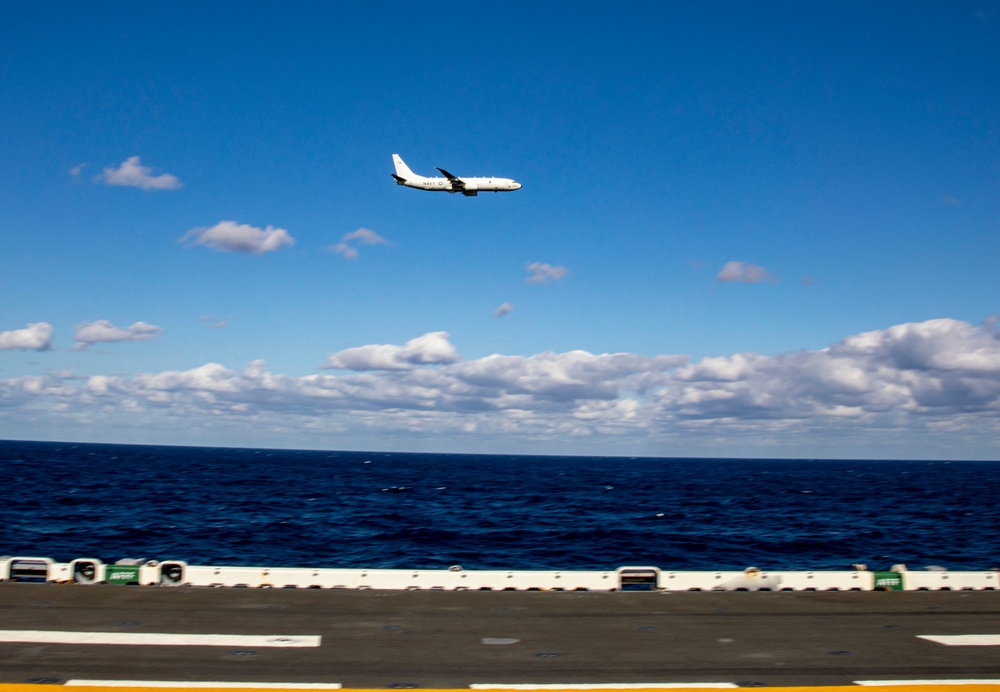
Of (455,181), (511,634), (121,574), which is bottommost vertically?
(511,634)

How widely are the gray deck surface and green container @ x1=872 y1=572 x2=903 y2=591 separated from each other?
1.02m

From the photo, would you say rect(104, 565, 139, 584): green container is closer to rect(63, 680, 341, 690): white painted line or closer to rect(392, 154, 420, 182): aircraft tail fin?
rect(63, 680, 341, 690): white painted line

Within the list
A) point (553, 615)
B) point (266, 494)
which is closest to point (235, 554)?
point (553, 615)

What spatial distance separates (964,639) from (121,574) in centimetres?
2315

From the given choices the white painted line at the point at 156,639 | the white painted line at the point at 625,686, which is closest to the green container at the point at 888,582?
the white painted line at the point at 625,686

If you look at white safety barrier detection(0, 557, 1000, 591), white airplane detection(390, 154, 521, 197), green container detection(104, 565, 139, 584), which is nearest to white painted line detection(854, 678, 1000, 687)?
white safety barrier detection(0, 557, 1000, 591)

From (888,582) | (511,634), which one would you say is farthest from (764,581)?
(511,634)

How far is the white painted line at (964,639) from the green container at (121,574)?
71.4ft

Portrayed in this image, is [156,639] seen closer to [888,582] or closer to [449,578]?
[449,578]

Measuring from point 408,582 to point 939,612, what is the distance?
50.0ft

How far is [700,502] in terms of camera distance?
376 ft

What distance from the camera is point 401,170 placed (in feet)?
242

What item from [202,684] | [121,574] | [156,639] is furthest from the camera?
[121,574]

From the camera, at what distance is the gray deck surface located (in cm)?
1517
